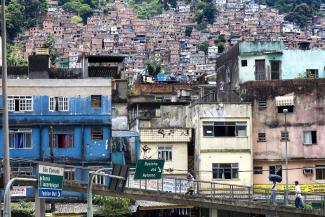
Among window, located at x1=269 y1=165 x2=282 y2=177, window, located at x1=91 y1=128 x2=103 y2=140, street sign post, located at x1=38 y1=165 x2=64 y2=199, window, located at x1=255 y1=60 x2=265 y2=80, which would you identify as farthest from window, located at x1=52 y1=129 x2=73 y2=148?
street sign post, located at x1=38 y1=165 x2=64 y2=199

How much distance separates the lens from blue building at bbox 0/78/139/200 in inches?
2021

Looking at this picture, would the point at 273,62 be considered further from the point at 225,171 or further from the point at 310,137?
the point at 225,171

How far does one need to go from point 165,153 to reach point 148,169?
1951 cm

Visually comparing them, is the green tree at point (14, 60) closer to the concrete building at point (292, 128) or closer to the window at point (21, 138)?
the window at point (21, 138)

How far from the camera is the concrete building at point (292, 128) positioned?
54500 millimetres

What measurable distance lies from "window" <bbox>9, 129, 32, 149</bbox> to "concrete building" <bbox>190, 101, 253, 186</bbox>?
30.7 ft

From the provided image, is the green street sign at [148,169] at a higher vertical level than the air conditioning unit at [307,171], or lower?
higher

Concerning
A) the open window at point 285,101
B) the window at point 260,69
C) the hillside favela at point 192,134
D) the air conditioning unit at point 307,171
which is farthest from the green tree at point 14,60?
the air conditioning unit at point 307,171

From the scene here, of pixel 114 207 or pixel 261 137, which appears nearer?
pixel 114 207

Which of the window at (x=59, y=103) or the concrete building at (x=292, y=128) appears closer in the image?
the window at (x=59, y=103)

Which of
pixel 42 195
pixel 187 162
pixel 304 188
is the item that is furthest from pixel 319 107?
pixel 42 195

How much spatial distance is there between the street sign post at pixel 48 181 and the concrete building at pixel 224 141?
86.4ft

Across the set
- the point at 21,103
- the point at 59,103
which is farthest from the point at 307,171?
the point at 21,103

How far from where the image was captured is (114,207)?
49844 millimetres
